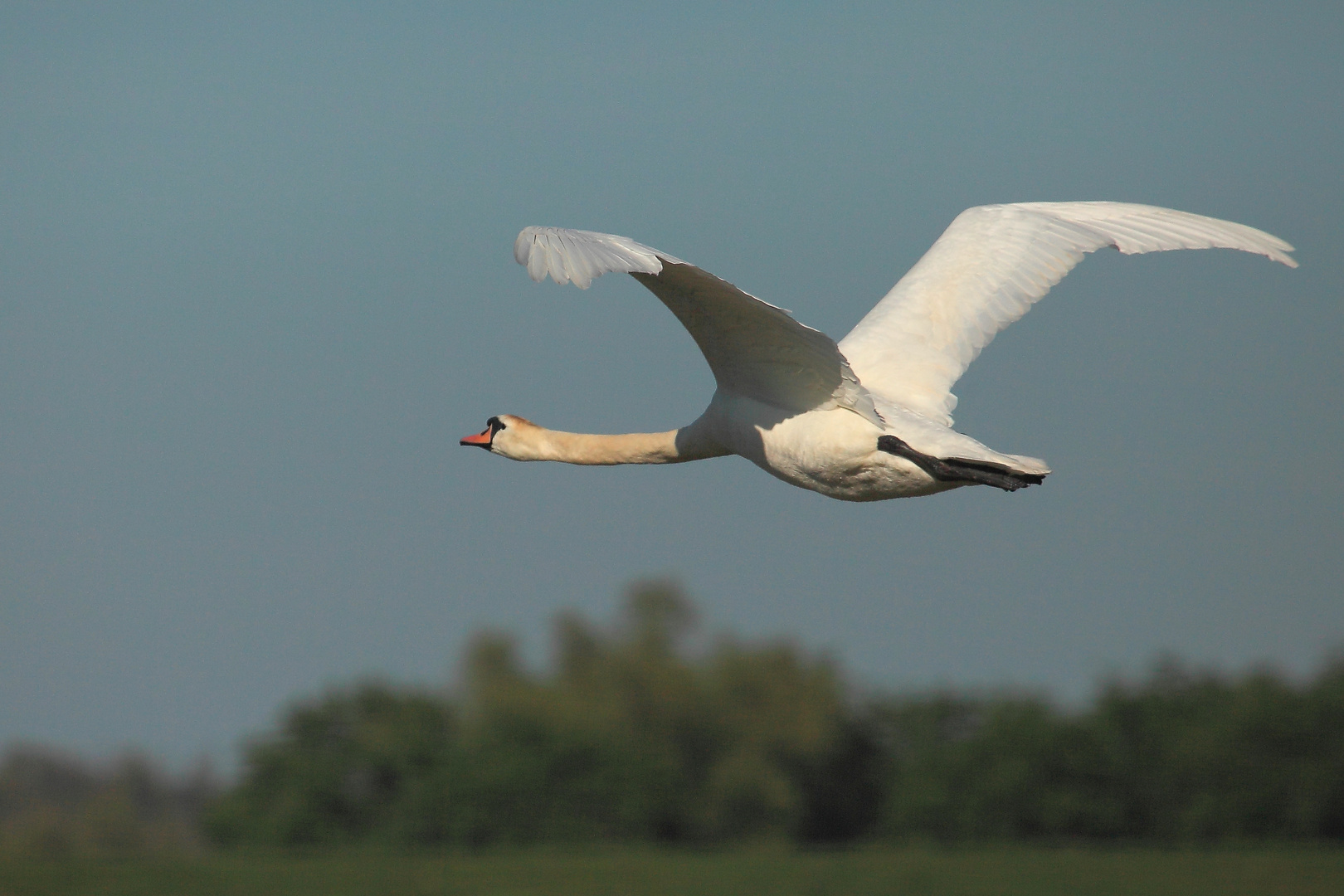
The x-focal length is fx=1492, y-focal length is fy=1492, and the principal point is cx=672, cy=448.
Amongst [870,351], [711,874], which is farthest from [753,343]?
[711,874]

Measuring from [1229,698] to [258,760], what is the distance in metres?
27.7

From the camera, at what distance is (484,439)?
12.2 m

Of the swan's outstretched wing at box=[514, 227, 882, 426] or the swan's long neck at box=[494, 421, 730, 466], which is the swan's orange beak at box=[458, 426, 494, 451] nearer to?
the swan's long neck at box=[494, 421, 730, 466]

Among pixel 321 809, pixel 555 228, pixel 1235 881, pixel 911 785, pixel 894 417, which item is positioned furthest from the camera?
pixel 911 785

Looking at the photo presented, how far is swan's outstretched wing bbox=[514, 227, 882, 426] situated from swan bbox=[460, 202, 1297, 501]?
1 centimetres

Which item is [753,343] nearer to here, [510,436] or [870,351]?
[870,351]

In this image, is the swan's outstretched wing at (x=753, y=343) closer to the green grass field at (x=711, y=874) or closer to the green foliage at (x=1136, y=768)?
the green grass field at (x=711, y=874)

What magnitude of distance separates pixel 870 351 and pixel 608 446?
2219mm

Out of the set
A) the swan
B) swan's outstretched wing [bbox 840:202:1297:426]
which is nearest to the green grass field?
the swan

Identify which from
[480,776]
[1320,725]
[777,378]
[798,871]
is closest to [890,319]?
[777,378]

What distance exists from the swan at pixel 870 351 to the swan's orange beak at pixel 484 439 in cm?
1

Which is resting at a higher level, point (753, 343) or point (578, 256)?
point (753, 343)

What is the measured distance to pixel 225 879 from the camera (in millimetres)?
22922

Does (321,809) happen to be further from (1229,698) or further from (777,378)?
(777,378)
